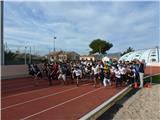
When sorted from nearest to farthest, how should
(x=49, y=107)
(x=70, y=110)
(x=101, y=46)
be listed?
(x=70, y=110)
(x=49, y=107)
(x=101, y=46)

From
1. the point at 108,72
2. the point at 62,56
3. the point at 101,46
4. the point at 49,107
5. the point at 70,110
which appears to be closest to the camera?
the point at 70,110

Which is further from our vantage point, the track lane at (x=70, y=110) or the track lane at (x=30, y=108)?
the track lane at (x=30, y=108)

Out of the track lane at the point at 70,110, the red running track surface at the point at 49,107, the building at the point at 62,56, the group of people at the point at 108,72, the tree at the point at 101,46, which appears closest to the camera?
the track lane at the point at 70,110

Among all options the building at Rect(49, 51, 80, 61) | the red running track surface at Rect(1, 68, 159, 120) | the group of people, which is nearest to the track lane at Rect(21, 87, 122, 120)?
the red running track surface at Rect(1, 68, 159, 120)

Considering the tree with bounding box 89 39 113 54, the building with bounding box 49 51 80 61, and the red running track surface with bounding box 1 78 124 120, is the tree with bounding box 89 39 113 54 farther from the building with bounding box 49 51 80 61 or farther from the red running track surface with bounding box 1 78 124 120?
the red running track surface with bounding box 1 78 124 120

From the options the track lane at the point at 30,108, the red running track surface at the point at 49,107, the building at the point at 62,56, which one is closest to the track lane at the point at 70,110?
the red running track surface at the point at 49,107

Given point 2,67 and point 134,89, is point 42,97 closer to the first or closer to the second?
point 134,89

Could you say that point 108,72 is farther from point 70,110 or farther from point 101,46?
point 101,46

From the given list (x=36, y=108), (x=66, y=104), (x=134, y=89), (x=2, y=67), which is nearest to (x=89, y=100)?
(x=66, y=104)

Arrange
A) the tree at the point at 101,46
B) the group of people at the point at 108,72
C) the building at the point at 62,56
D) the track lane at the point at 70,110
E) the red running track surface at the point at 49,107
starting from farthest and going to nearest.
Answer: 1. the tree at the point at 101,46
2. the building at the point at 62,56
3. the group of people at the point at 108,72
4. the red running track surface at the point at 49,107
5. the track lane at the point at 70,110

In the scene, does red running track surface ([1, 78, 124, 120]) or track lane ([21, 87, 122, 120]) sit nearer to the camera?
track lane ([21, 87, 122, 120])

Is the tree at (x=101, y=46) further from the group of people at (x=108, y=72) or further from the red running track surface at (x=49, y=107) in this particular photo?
the red running track surface at (x=49, y=107)

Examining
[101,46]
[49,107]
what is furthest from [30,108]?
[101,46]

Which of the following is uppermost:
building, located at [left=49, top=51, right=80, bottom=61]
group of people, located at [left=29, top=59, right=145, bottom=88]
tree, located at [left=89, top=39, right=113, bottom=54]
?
tree, located at [left=89, top=39, right=113, bottom=54]
